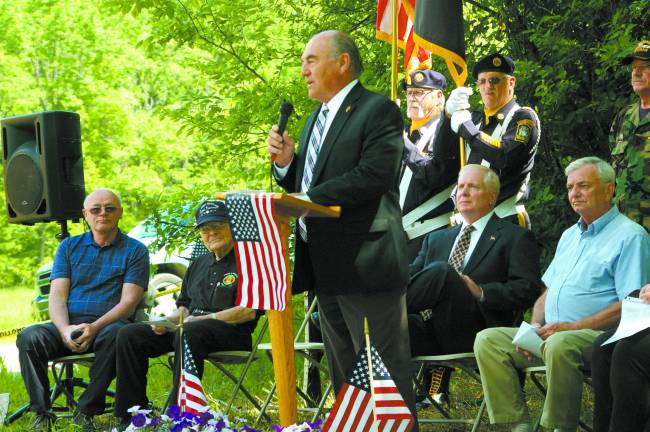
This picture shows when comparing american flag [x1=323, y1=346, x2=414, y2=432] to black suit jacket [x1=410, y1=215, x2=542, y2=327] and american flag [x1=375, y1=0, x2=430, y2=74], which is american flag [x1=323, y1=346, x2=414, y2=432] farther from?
american flag [x1=375, y1=0, x2=430, y2=74]

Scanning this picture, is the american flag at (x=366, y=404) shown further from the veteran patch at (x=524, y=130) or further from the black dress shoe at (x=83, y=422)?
the black dress shoe at (x=83, y=422)

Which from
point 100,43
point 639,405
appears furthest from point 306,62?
point 100,43

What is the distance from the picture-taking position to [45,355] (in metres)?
7.30

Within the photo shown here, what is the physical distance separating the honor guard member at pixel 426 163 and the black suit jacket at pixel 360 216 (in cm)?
188

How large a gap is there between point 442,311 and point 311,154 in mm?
1331

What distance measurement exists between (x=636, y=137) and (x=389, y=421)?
2.72m

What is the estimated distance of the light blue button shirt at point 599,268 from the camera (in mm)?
5559

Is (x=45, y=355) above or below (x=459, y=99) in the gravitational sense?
below

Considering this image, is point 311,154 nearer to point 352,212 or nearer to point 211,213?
point 352,212

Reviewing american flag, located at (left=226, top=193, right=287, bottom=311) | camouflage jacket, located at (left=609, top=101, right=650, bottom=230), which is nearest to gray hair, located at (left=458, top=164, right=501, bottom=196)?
camouflage jacket, located at (left=609, top=101, right=650, bottom=230)

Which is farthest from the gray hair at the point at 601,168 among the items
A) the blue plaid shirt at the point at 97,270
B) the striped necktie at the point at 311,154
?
the blue plaid shirt at the point at 97,270

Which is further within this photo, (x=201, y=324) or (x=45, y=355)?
(x=45, y=355)

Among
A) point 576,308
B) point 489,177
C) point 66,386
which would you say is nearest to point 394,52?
point 489,177

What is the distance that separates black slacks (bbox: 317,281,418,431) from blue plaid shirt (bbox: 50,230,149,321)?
8.39ft
